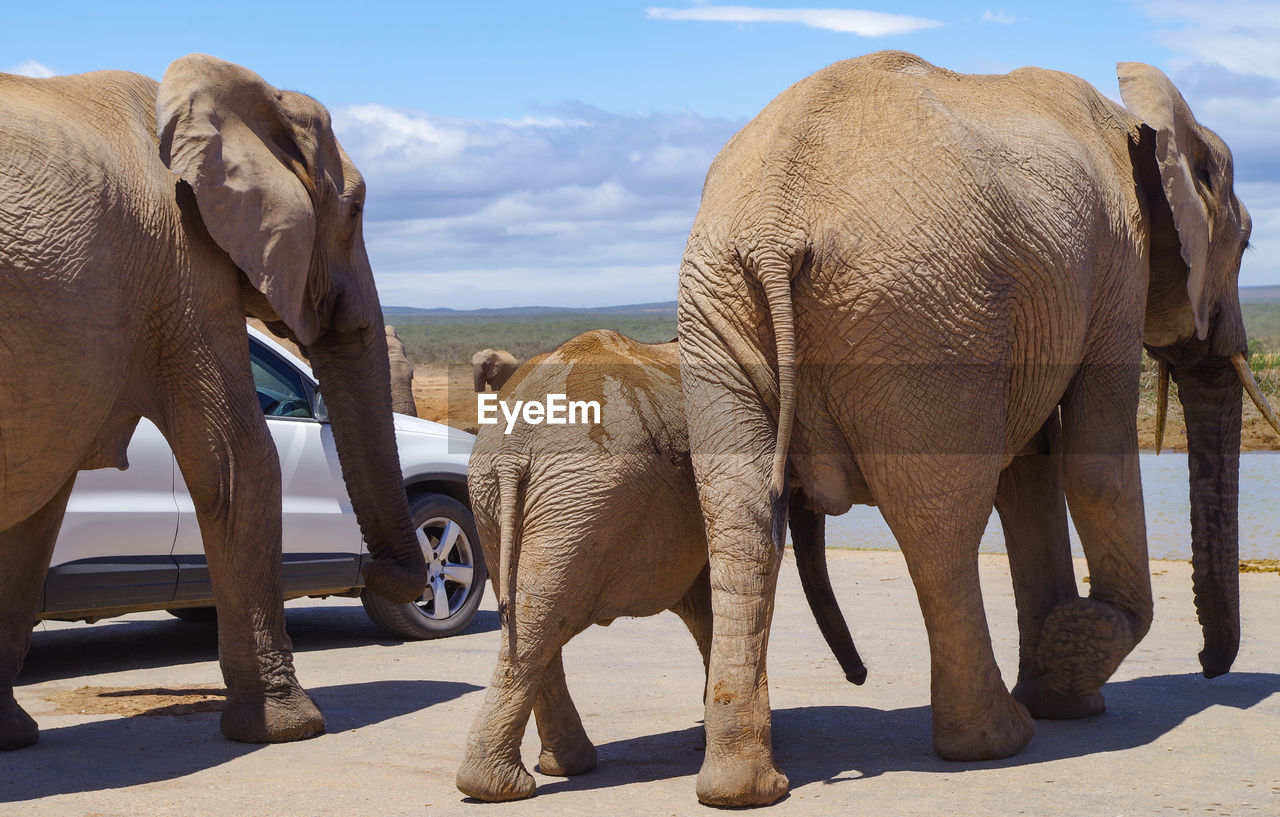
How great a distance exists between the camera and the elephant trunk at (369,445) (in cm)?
759

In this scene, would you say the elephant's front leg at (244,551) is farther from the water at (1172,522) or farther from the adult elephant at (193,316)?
the water at (1172,522)

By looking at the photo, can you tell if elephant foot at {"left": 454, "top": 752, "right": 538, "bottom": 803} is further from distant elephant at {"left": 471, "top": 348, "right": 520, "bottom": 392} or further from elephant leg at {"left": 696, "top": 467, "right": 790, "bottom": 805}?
distant elephant at {"left": 471, "top": 348, "right": 520, "bottom": 392}

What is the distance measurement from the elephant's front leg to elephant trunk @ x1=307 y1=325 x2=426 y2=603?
0.64 m

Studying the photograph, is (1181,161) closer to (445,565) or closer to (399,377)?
(445,565)

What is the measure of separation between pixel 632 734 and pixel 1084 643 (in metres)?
2.12

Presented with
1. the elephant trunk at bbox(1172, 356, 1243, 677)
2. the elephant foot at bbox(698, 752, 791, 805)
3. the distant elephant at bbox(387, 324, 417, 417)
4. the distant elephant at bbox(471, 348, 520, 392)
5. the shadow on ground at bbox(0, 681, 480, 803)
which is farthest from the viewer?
the distant elephant at bbox(387, 324, 417, 417)

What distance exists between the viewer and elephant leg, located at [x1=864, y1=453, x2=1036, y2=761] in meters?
5.64

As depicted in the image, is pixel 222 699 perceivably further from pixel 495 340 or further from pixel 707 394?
pixel 495 340

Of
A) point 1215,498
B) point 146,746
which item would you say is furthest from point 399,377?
point 1215,498

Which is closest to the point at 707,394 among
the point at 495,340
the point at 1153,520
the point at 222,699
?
the point at 222,699

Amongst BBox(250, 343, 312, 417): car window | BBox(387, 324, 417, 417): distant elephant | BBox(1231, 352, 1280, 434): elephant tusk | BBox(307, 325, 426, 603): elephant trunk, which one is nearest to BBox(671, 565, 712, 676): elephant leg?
BBox(307, 325, 426, 603): elephant trunk

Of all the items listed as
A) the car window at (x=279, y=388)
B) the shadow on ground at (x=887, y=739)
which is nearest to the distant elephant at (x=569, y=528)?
the shadow on ground at (x=887, y=739)

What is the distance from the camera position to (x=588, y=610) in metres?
5.58

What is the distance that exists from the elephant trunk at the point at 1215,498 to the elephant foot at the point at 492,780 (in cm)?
374
